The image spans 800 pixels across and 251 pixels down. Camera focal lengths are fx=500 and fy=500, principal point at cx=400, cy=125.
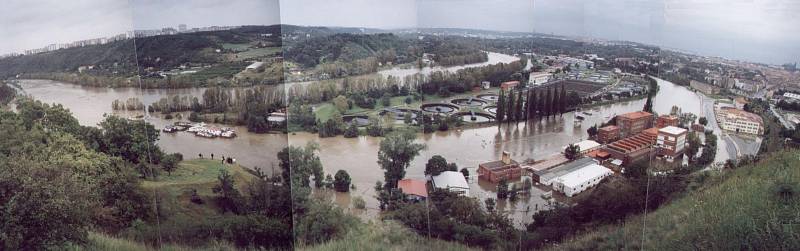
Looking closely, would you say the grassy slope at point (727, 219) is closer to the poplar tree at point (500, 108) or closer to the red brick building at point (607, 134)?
the red brick building at point (607, 134)

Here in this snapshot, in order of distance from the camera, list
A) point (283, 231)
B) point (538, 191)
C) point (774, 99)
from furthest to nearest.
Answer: point (283, 231)
point (538, 191)
point (774, 99)

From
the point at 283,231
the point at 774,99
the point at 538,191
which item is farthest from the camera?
the point at 283,231

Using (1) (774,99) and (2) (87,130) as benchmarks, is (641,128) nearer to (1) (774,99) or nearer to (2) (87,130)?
(1) (774,99)

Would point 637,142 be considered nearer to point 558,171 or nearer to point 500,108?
point 558,171

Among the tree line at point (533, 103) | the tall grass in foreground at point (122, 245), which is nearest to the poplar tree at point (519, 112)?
the tree line at point (533, 103)

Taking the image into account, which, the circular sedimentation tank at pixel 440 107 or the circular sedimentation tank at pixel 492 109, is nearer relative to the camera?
the circular sedimentation tank at pixel 492 109

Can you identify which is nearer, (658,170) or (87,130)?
(658,170)

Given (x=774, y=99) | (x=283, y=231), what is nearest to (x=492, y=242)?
(x=283, y=231)

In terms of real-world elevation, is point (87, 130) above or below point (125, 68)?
below
